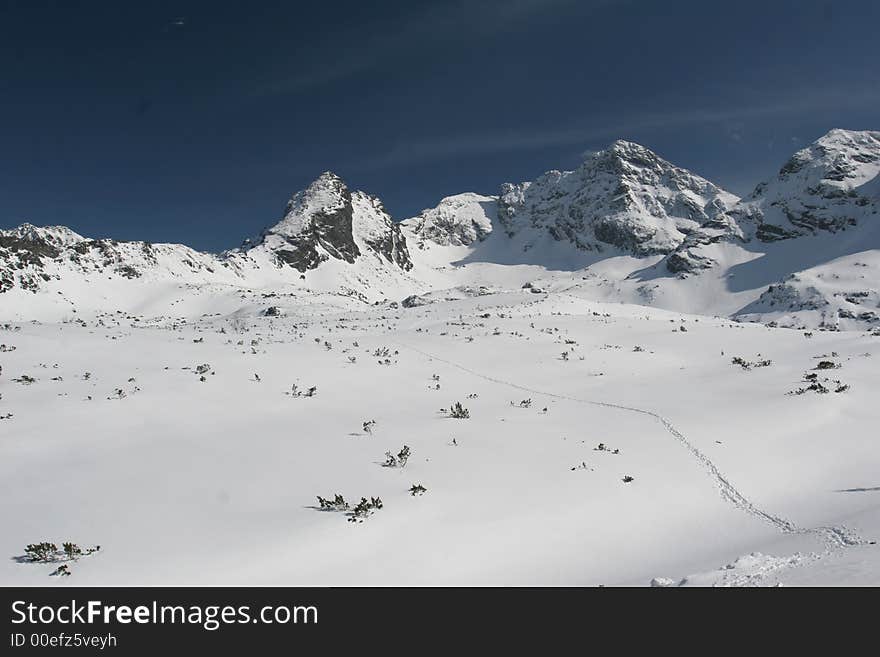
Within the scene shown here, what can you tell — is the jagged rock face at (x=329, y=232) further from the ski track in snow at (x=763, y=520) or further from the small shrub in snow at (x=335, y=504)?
the small shrub in snow at (x=335, y=504)

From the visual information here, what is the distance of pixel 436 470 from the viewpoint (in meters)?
9.47

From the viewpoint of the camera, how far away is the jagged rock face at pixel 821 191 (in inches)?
5999

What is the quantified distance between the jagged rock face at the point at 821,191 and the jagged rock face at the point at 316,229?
129 meters

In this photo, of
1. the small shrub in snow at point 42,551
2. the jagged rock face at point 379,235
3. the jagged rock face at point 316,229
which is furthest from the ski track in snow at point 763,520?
the jagged rock face at point 379,235

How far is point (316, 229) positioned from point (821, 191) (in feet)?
511

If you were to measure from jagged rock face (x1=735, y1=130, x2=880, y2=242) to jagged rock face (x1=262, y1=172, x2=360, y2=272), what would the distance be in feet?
424

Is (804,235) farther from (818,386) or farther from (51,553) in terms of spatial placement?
(51,553)

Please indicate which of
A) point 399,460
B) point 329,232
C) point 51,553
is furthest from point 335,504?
point 329,232

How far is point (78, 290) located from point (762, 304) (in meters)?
129

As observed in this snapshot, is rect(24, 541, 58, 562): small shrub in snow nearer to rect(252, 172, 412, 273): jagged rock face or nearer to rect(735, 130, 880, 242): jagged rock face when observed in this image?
rect(252, 172, 412, 273): jagged rock face
